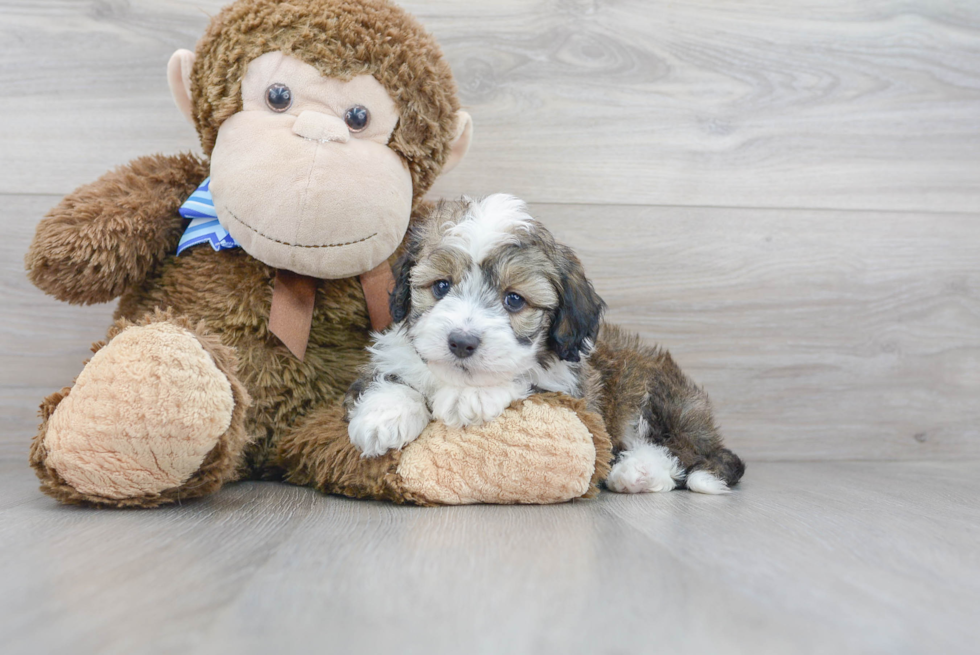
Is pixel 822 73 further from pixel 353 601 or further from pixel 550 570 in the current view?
pixel 353 601

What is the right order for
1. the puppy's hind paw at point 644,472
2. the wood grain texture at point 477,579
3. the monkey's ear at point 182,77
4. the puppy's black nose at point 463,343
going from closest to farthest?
the wood grain texture at point 477,579
the puppy's black nose at point 463,343
the monkey's ear at point 182,77
the puppy's hind paw at point 644,472

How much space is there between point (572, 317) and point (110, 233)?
1002mm

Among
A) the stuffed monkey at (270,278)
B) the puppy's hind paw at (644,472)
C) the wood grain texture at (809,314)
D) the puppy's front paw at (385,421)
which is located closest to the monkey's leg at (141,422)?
the stuffed monkey at (270,278)

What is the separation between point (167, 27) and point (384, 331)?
1.11 m

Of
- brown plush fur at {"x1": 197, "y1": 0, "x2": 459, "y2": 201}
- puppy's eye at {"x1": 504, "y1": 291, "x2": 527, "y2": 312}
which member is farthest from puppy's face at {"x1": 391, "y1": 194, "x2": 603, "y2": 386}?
brown plush fur at {"x1": 197, "y1": 0, "x2": 459, "y2": 201}

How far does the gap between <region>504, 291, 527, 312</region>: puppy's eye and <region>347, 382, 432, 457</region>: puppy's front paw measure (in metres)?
0.28

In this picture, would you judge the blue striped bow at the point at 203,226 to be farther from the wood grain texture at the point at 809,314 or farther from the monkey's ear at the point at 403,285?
the wood grain texture at the point at 809,314

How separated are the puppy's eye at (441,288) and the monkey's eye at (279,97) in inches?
19.5

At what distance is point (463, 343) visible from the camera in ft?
4.56

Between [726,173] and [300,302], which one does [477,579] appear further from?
[726,173]

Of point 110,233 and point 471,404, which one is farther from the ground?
point 110,233

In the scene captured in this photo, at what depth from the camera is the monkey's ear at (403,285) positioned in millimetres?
1583

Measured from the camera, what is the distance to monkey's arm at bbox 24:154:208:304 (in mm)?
1553

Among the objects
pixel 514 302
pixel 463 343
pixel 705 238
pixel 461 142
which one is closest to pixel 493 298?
pixel 514 302
